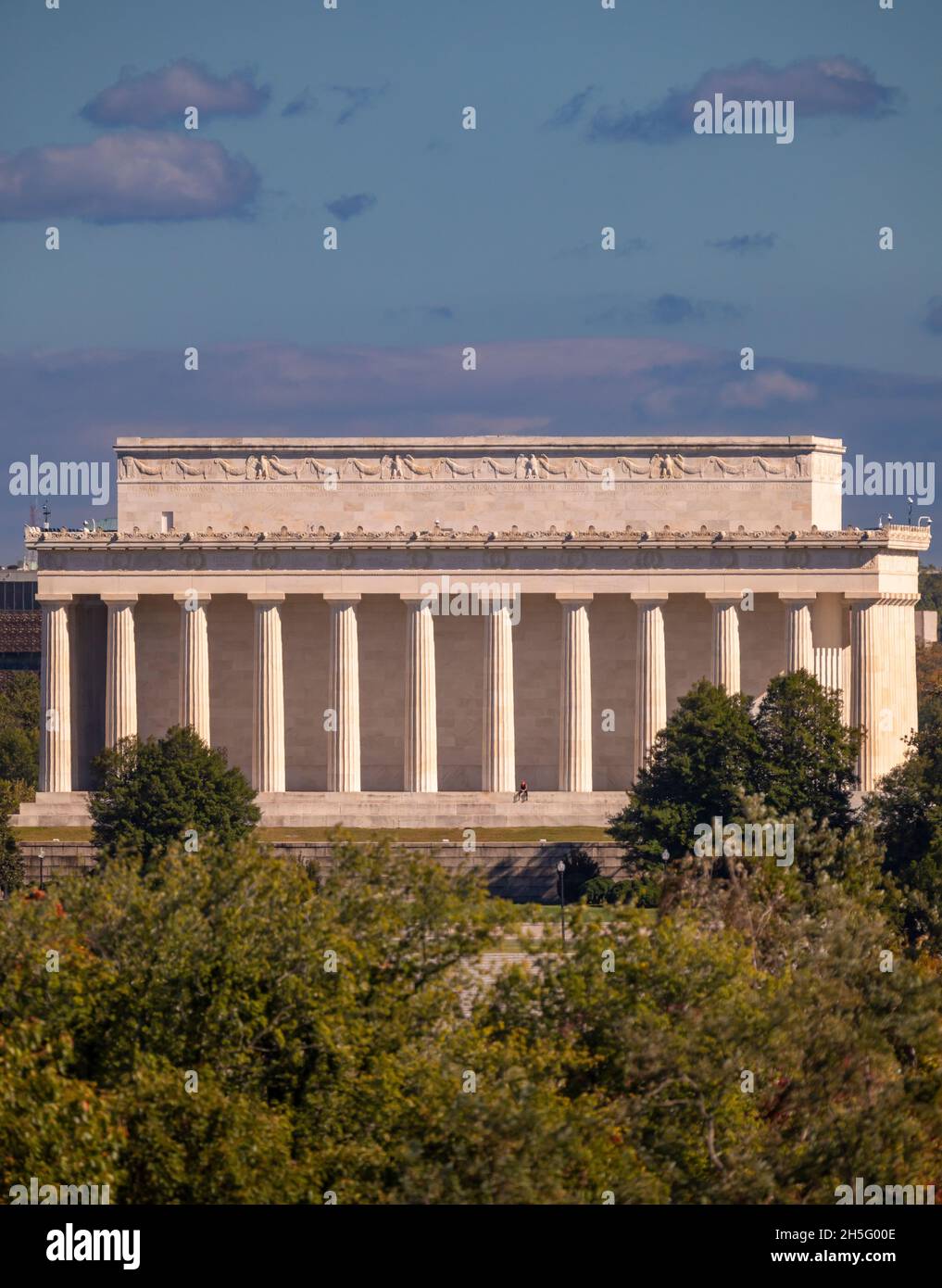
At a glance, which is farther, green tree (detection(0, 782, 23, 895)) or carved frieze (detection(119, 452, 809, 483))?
carved frieze (detection(119, 452, 809, 483))

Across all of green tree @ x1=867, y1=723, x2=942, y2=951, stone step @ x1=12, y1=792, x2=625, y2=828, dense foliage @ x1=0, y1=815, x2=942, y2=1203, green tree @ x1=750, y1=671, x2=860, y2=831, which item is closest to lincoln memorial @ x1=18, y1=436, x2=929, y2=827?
stone step @ x1=12, y1=792, x2=625, y2=828

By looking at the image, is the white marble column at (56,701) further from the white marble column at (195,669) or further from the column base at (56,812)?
the white marble column at (195,669)

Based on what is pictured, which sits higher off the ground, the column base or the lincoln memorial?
the lincoln memorial

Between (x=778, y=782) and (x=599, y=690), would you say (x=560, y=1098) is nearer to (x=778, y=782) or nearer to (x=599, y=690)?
(x=778, y=782)

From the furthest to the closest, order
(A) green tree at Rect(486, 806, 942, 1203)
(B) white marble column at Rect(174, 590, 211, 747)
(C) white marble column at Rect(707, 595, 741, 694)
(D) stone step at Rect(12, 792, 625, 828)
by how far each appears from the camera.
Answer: (B) white marble column at Rect(174, 590, 211, 747)
(C) white marble column at Rect(707, 595, 741, 694)
(D) stone step at Rect(12, 792, 625, 828)
(A) green tree at Rect(486, 806, 942, 1203)

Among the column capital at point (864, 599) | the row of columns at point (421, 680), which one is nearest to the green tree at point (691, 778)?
the row of columns at point (421, 680)

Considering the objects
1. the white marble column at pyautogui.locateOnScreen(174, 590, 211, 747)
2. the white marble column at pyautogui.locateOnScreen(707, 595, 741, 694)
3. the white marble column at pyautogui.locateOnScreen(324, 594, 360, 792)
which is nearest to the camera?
the white marble column at pyautogui.locateOnScreen(707, 595, 741, 694)

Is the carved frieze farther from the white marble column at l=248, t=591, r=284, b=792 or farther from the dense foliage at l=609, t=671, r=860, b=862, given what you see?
the dense foliage at l=609, t=671, r=860, b=862
